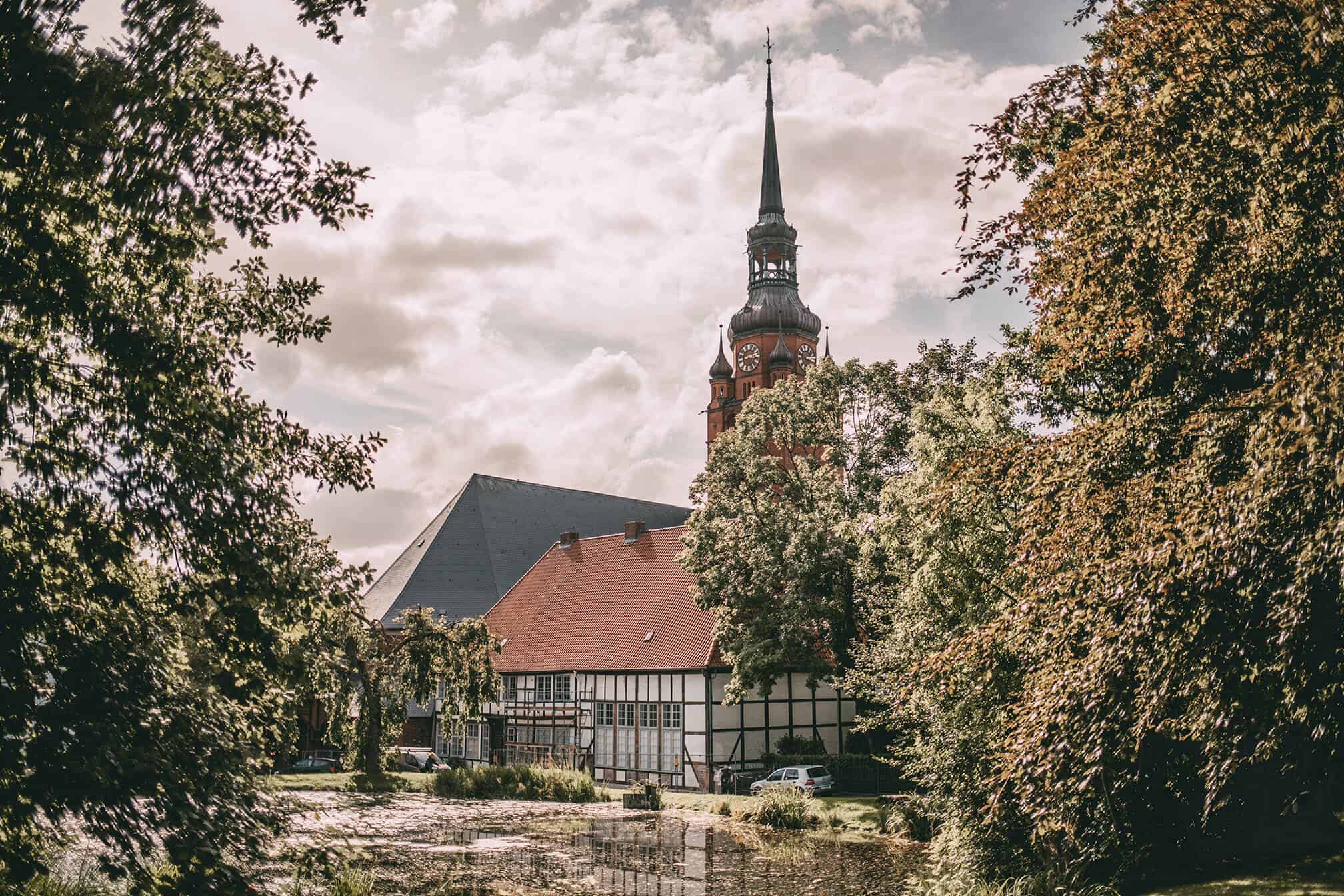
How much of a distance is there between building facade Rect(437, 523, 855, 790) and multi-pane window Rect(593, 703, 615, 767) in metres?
0.04

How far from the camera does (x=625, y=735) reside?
34844 millimetres

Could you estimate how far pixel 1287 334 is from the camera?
6641mm

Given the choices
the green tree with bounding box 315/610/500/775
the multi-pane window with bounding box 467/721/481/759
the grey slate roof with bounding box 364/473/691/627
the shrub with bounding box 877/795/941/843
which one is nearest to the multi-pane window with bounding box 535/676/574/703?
the multi-pane window with bounding box 467/721/481/759

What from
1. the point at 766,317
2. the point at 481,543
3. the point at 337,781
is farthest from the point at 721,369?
the point at 337,781

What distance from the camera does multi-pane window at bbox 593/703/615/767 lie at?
3506 centimetres

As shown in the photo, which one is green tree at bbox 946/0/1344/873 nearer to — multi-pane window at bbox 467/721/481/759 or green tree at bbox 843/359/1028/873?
green tree at bbox 843/359/1028/873

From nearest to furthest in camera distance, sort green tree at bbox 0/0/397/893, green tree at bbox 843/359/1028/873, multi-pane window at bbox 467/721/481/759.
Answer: green tree at bbox 0/0/397/893 → green tree at bbox 843/359/1028/873 → multi-pane window at bbox 467/721/481/759

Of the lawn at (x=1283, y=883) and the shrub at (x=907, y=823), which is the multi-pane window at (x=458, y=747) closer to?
the shrub at (x=907, y=823)

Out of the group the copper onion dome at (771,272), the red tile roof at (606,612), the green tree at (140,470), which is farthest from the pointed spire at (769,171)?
the green tree at (140,470)

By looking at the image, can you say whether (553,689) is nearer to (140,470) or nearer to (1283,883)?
(1283,883)

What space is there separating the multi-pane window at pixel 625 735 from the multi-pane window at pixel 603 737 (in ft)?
0.71

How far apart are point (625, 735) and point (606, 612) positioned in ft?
18.2

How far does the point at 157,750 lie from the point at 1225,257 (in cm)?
765

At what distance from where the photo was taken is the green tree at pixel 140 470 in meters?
5.75
